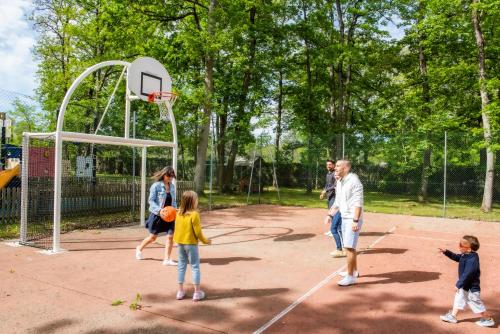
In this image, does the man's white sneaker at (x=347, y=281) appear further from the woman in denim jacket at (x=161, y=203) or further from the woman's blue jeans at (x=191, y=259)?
the woman in denim jacket at (x=161, y=203)

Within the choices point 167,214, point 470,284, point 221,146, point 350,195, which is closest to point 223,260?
point 167,214

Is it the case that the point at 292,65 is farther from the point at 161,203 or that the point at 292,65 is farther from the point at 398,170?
the point at 161,203

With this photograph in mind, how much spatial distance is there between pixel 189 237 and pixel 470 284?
341 centimetres

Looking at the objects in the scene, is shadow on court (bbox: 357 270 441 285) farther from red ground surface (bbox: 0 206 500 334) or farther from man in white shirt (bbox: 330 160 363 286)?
man in white shirt (bbox: 330 160 363 286)

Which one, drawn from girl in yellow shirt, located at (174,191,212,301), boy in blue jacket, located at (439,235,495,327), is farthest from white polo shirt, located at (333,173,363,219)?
girl in yellow shirt, located at (174,191,212,301)

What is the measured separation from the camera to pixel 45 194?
35.9 ft

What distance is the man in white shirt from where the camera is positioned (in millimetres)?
5883

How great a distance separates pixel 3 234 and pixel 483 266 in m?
10.4

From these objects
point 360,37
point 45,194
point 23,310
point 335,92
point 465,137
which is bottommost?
point 23,310

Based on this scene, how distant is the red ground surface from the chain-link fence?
879cm

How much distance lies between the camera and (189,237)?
5.11 metres

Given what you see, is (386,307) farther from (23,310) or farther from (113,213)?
(113,213)

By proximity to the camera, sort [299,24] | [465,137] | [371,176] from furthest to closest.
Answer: [299,24]
[371,176]
[465,137]

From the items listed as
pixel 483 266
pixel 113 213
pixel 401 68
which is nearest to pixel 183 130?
pixel 113 213
